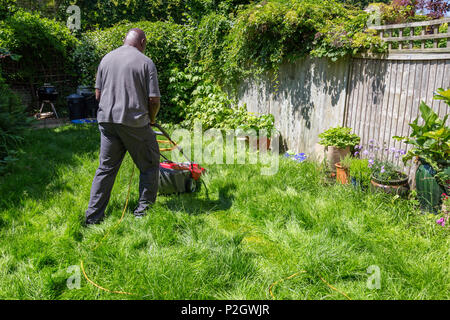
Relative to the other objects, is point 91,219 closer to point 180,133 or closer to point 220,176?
point 220,176

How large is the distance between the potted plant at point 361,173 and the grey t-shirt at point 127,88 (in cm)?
238

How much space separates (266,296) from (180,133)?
5349 mm

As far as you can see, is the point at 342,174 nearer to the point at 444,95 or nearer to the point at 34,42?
the point at 444,95

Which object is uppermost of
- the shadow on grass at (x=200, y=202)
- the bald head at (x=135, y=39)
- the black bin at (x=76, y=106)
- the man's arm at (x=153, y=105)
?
the bald head at (x=135, y=39)

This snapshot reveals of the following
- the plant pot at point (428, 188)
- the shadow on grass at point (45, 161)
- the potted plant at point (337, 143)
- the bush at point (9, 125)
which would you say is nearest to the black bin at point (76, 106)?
the shadow on grass at point (45, 161)

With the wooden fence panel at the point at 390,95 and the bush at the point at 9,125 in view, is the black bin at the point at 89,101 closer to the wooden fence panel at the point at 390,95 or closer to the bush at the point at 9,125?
the bush at the point at 9,125

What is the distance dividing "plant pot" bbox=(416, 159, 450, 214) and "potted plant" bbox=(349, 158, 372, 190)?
1.79 ft

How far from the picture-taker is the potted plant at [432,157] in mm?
3289

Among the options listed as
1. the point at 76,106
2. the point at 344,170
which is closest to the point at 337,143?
the point at 344,170

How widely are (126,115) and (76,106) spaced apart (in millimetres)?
5918

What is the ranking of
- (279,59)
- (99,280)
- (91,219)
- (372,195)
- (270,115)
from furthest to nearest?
(270,115), (279,59), (372,195), (91,219), (99,280)

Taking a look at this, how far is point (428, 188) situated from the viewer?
3.44 meters
